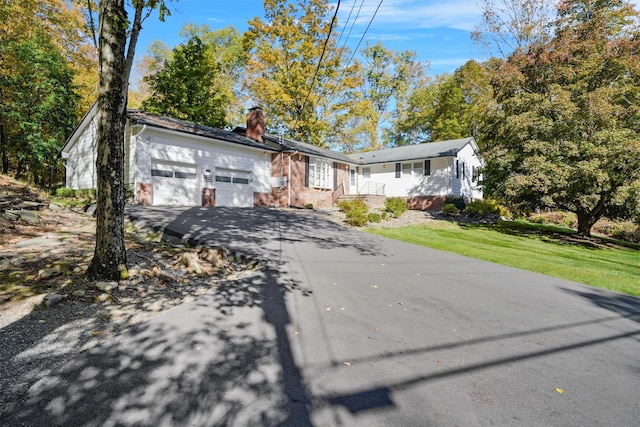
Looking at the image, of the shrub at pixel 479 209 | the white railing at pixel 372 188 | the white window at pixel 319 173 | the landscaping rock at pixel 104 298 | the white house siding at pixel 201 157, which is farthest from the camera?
the white railing at pixel 372 188

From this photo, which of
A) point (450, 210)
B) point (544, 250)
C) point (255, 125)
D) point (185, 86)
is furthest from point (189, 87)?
point (544, 250)

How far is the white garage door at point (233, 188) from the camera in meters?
16.5

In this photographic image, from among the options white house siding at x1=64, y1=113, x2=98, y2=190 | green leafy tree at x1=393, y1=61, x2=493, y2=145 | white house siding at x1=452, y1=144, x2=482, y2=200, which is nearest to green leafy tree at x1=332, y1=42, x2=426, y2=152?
green leafy tree at x1=393, y1=61, x2=493, y2=145

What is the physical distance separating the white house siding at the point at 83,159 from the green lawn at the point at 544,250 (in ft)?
46.2

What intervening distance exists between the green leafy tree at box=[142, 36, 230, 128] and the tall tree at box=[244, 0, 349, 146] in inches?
157

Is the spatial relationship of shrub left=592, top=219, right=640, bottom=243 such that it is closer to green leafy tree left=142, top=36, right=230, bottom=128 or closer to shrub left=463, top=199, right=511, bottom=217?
shrub left=463, top=199, right=511, bottom=217

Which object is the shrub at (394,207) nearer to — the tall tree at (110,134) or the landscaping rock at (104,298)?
the tall tree at (110,134)

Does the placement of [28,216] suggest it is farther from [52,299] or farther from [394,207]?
[394,207]

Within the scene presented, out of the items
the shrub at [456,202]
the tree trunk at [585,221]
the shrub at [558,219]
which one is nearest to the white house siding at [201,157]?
the shrub at [456,202]

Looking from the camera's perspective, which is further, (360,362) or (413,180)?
(413,180)

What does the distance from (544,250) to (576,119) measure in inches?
256

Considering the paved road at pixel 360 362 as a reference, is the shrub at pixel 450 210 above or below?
above

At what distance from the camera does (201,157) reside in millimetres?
15586

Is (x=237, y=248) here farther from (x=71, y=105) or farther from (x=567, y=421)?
(x=71, y=105)
